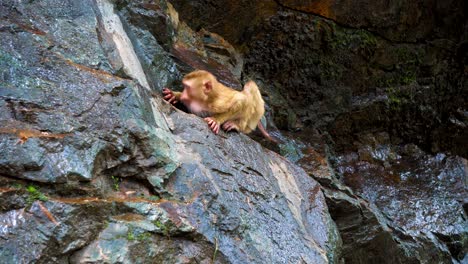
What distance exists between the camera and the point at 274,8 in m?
9.41

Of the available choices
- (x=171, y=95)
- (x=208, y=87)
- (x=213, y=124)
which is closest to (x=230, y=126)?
(x=213, y=124)

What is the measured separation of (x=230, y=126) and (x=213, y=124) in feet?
0.97

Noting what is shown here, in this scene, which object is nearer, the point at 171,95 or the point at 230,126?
the point at 230,126

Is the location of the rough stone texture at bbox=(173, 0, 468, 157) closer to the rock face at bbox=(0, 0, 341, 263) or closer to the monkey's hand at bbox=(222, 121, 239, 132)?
the monkey's hand at bbox=(222, 121, 239, 132)

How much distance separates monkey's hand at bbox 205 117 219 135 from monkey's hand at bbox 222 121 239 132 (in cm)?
15

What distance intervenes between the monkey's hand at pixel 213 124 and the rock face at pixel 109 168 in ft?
0.35

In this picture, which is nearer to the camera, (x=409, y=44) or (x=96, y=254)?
(x=96, y=254)

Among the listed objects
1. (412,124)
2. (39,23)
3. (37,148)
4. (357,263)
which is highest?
(39,23)

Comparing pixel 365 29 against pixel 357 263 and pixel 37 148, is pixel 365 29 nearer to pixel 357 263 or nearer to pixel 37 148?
pixel 357 263

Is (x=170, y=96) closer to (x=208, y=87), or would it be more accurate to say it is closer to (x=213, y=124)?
(x=208, y=87)

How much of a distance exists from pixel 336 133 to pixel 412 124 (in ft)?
5.65

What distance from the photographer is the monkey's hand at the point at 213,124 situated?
5418 mm

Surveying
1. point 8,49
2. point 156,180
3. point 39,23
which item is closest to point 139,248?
point 156,180

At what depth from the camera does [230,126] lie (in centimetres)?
571
